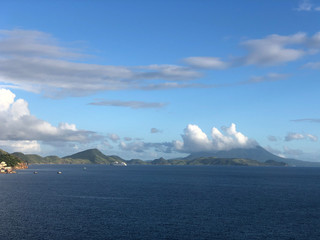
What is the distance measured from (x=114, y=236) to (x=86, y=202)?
67.4 metres

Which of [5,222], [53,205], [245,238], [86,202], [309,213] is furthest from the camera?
[86,202]

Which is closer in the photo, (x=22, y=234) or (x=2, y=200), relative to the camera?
(x=22, y=234)

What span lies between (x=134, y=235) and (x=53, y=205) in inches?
2557

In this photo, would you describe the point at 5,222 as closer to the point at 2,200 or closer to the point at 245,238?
the point at 2,200

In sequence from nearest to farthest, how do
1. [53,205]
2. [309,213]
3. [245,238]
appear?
[245,238], [309,213], [53,205]

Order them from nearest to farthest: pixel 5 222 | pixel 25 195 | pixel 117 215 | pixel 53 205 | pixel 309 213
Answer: pixel 5 222 < pixel 117 215 < pixel 309 213 < pixel 53 205 < pixel 25 195

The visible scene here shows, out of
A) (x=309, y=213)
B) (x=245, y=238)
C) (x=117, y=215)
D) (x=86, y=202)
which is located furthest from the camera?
(x=86, y=202)

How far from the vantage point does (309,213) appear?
5605 inches

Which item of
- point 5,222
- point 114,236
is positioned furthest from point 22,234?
point 114,236

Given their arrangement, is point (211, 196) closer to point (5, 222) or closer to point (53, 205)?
point (53, 205)

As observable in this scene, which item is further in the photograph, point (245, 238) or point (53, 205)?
point (53, 205)

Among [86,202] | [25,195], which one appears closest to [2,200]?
[25,195]

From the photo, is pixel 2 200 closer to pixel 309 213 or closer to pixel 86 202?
pixel 86 202

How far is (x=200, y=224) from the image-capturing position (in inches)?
4643
